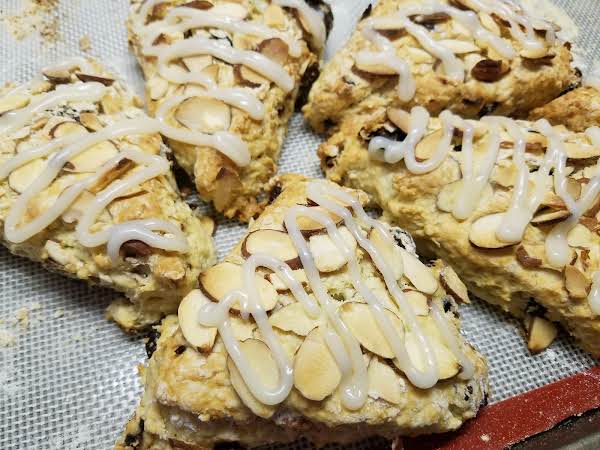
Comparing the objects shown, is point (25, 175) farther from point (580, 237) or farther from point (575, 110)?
point (575, 110)

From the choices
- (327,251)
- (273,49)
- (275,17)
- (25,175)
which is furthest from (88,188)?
(275,17)

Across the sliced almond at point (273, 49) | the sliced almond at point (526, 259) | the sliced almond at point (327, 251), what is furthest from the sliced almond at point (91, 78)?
the sliced almond at point (526, 259)

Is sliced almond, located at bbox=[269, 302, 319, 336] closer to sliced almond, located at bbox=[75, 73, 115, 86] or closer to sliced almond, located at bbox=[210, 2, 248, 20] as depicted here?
sliced almond, located at bbox=[75, 73, 115, 86]

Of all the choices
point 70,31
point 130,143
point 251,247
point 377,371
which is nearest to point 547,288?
point 377,371

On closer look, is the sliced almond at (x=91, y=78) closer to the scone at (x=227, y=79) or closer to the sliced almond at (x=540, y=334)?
the scone at (x=227, y=79)

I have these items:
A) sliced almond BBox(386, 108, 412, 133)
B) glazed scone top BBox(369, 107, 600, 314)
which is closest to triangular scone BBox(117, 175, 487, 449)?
glazed scone top BBox(369, 107, 600, 314)

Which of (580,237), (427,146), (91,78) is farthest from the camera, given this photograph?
(91,78)
